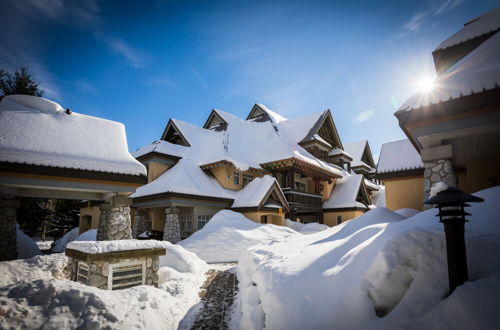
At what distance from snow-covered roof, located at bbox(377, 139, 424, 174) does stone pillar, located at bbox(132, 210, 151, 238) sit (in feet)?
53.4

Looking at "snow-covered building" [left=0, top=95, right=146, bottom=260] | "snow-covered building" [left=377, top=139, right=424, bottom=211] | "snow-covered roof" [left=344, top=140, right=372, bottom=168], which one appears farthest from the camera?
"snow-covered roof" [left=344, top=140, right=372, bottom=168]

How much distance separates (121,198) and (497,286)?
9.10 meters

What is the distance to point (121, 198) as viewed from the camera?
28.3 ft

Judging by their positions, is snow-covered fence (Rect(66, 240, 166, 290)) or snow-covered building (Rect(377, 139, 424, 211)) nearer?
snow-covered fence (Rect(66, 240, 166, 290))

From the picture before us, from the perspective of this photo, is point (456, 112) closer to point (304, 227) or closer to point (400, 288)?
point (400, 288)

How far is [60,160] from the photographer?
7.07 m

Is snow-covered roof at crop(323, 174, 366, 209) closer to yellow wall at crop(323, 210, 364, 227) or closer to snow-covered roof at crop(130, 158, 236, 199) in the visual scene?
yellow wall at crop(323, 210, 364, 227)

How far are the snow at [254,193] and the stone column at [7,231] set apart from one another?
12302mm

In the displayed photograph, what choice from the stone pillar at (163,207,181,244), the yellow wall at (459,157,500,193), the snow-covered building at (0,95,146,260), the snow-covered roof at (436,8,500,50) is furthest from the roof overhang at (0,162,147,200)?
the snow-covered roof at (436,8,500,50)

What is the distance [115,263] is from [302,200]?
18062 mm

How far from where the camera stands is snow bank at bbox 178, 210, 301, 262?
12.6m

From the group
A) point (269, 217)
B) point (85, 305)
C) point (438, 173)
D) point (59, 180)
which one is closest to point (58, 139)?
point (59, 180)

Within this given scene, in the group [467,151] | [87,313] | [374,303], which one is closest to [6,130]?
[87,313]

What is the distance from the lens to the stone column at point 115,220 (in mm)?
8555
